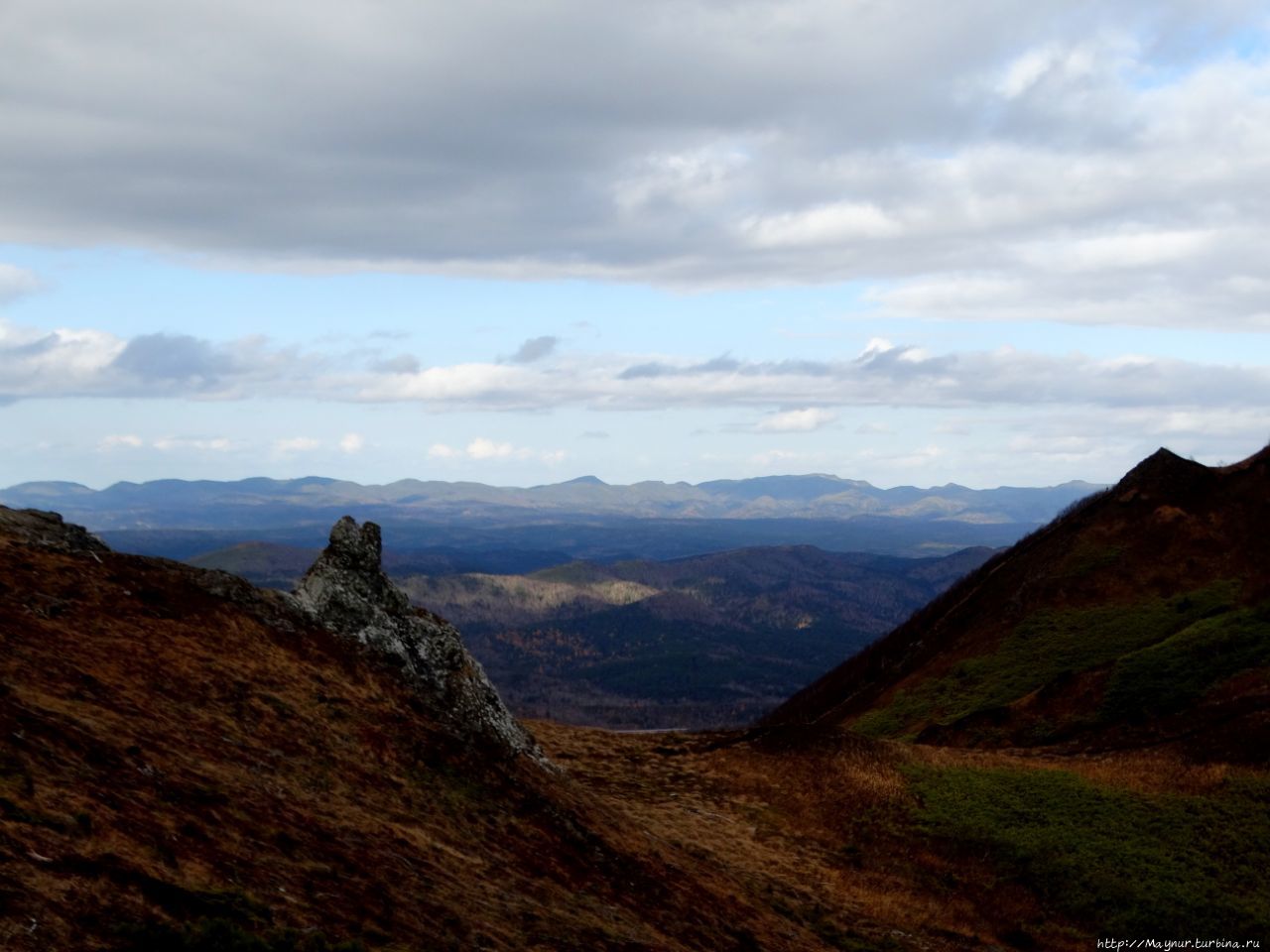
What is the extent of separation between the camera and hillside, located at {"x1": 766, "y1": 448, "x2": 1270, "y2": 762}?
5566cm

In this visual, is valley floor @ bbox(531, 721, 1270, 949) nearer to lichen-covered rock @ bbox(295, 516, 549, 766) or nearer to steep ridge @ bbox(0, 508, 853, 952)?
steep ridge @ bbox(0, 508, 853, 952)

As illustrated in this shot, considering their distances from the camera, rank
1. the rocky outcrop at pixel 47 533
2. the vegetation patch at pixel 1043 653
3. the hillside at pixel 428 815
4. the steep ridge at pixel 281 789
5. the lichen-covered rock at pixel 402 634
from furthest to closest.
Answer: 1. the vegetation patch at pixel 1043 653
2. the lichen-covered rock at pixel 402 634
3. the rocky outcrop at pixel 47 533
4. the hillside at pixel 428 815
5. the steep ridge at pixel 281 789

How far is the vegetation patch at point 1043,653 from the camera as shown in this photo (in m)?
73.2

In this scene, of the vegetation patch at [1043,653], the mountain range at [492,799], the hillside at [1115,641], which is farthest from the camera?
the vegetation patch at [1043,653]

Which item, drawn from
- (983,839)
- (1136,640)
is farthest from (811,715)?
(983,839)

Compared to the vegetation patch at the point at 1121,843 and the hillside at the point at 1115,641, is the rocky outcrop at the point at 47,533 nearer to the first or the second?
the vegetation patch at the point at 1121,843

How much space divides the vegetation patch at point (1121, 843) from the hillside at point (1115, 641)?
22.8ft

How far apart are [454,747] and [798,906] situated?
42.7 feet

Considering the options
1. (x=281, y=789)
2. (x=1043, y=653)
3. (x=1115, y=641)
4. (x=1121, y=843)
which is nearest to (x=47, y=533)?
(x=281, y=789)

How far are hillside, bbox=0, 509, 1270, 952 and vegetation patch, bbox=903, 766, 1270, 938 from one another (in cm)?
12

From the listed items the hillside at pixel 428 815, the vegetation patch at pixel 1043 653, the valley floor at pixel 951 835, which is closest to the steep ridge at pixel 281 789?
the hillside at pixel 428 815

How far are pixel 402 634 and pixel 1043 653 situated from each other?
6085 centimetres

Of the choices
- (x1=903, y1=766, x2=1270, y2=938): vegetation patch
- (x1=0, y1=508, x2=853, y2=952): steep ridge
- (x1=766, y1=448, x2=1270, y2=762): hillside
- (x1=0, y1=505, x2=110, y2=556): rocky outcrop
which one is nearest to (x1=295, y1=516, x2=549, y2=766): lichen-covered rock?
(x1=0, y1=508, x2=853, y2=952): steep ridge

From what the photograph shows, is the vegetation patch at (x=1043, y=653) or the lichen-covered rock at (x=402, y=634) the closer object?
the lichen-covered rock at (x=402, y=634)
